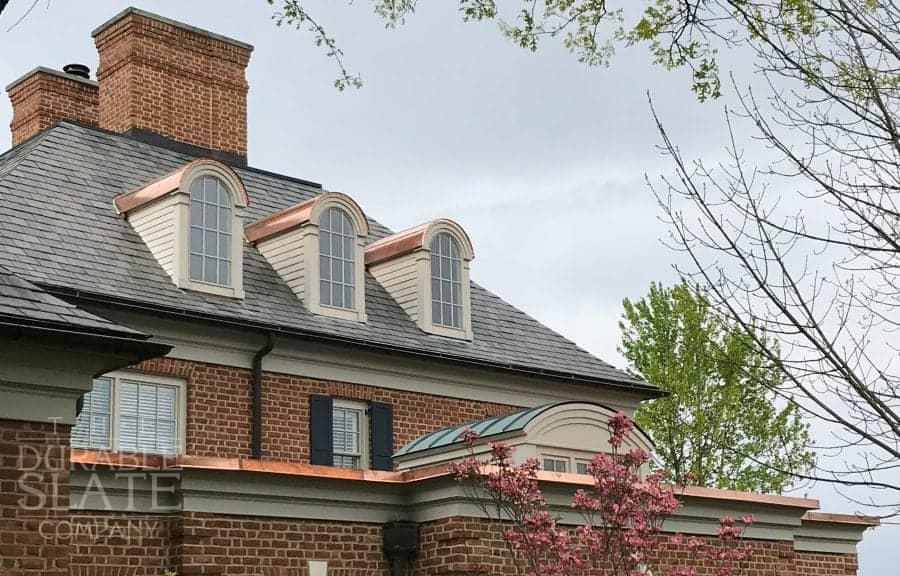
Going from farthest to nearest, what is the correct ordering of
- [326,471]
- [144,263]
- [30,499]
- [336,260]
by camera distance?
[336,260], [144,263], [326,471], [30,499]

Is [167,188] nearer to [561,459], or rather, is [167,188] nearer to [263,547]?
[561,459]

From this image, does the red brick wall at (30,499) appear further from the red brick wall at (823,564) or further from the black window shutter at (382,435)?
the red brick wall at (823,564)

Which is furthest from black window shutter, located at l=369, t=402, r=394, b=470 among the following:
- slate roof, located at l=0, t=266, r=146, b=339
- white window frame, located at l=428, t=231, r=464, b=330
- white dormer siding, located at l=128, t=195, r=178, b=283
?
slate roof, located at l=0, t=266, r=146, b=339

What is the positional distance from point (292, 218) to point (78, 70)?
743 centimetres

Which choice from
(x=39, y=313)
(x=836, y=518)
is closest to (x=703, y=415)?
(x=836, y=518)

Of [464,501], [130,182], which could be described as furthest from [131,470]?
[130,182]

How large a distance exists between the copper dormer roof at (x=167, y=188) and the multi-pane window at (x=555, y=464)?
5789 mm

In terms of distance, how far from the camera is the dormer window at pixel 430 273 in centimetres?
2030

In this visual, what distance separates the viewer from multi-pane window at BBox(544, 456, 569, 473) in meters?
16.3

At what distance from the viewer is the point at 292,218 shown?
63.7 ft

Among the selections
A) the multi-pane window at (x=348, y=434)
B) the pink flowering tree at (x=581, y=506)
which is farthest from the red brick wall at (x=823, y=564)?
the multi-pane window at (x=348, y=434)

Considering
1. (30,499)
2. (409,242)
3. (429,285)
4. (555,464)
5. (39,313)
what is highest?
(409,242)

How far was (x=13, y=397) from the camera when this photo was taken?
9.79 metres

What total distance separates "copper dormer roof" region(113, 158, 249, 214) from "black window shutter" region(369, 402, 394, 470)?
11.5 feet
